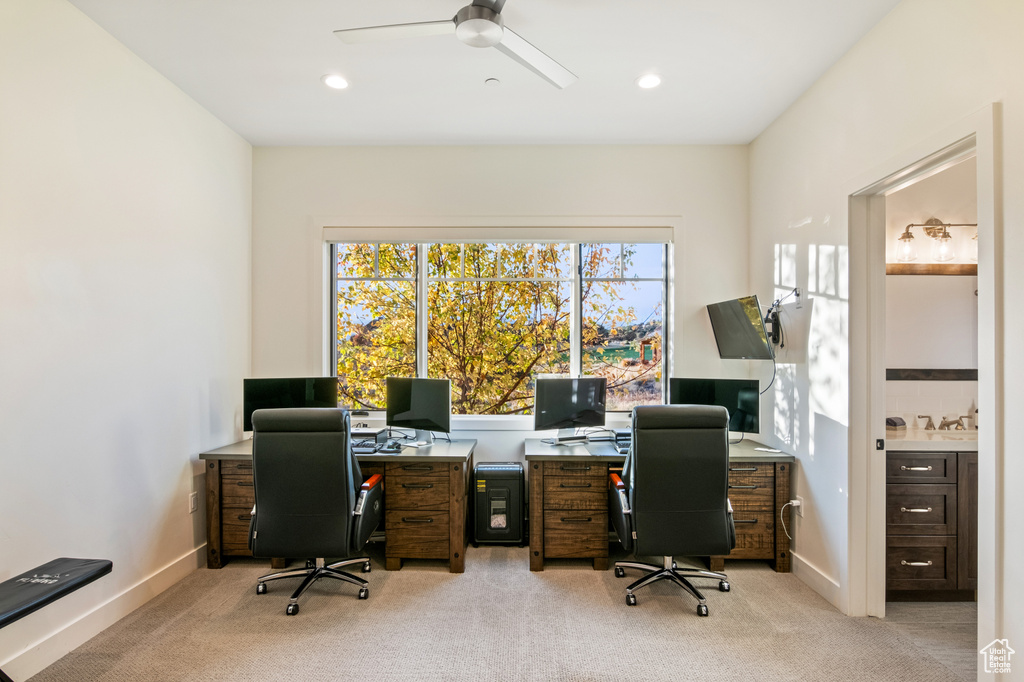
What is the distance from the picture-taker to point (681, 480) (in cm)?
261

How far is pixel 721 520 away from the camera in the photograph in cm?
265

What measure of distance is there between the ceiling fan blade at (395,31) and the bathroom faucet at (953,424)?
3.70 meters

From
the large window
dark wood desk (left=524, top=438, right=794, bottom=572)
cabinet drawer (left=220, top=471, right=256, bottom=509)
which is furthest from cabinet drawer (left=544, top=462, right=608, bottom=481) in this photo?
cabinet drawer (left=220, top=471, right=256, bottom=509)

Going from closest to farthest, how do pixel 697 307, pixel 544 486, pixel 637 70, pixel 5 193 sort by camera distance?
pixel 5 193 < pixel 637 70 < pixel 544 486 < pixel 697 307

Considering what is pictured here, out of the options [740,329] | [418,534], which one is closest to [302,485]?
[418,534]

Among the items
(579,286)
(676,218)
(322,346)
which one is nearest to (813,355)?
(676,218)

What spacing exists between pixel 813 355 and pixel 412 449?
2.58 metres

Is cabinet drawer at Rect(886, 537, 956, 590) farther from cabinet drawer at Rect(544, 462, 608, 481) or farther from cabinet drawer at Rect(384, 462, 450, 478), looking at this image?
cabinet drawer at Rect(384, 462, 450, 478)

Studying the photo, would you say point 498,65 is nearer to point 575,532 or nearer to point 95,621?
point 575,532

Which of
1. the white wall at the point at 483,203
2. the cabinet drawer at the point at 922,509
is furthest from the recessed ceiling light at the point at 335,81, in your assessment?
the cabinet drawer at the point at 922,509

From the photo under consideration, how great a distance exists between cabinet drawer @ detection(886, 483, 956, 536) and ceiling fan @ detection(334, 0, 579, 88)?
9.65 feet

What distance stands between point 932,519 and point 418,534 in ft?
9.65

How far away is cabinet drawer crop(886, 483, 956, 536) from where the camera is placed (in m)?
2.77

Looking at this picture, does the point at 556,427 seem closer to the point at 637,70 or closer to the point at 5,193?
the point at 637,70
